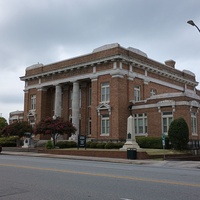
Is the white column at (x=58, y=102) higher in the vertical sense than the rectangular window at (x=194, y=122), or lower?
higher

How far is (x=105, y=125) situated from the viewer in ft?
122

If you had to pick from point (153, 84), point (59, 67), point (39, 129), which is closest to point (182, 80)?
point (153, 84)

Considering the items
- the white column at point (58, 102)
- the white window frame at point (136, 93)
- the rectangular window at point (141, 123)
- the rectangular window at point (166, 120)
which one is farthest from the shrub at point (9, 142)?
the rectangular window at point (166, 120)

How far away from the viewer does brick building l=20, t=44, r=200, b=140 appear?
113 ft

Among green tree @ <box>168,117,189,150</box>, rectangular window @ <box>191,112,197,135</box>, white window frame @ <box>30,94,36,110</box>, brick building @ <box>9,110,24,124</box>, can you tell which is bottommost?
green tree @ <box>168,117,189,150</box>

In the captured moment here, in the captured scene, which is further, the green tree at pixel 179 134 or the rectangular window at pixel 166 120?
the rectangular window at pixel 166 120

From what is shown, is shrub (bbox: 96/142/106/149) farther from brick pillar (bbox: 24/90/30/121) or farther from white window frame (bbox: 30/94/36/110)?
brick pillar (bbox: 24/90/30/121)

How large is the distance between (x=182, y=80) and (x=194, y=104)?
14.7 metres

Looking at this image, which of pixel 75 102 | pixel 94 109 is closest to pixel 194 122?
pixel 94 109

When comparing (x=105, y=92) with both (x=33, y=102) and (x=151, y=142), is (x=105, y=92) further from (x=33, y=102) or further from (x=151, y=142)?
(x=33, y=102)

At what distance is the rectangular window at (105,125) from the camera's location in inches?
1455

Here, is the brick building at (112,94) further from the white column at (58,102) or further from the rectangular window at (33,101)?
the rectangular window at (33,101)

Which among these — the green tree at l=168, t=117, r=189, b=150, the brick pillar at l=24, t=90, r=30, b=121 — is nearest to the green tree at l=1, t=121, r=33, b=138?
the brick pillar at l=24, t=90, r=30, b=121

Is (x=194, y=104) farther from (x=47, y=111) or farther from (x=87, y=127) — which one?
(x=47, y=111)
